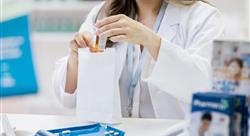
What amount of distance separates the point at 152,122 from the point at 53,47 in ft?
5.12

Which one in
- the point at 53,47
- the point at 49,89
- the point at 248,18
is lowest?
the point at 49,89

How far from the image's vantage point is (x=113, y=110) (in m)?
1.11

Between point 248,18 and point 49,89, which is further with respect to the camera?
point 49,89

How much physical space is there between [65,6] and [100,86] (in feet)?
4.95

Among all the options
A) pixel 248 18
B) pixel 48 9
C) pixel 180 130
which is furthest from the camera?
pixel 48 9

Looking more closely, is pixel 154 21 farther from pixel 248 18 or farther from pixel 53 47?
pixel 53 47

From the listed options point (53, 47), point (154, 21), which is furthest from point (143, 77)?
point (53, 47)

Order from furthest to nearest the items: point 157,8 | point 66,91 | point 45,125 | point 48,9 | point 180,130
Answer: point 48,9
point 157,8
point 66,91
point 45,125
point 180,130

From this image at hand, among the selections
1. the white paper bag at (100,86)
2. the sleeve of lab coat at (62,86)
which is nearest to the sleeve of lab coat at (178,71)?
the white paper bag at (100,86)

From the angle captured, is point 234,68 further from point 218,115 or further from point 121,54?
point 121,54

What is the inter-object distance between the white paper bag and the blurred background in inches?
53.6

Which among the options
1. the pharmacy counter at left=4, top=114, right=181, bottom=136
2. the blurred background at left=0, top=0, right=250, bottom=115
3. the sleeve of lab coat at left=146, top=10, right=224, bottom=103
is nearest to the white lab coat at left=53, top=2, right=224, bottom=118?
the sleeve of lab coat at left=146, top=10, right=224, bottom=103

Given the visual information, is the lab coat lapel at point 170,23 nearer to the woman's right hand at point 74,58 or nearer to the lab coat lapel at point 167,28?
the lab coat lapel at point 167,28

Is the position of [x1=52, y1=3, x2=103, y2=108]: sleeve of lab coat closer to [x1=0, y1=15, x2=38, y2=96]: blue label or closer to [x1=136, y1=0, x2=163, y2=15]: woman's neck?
[x1=136, y1=0, x2=163, y2=15]: woman's neck
